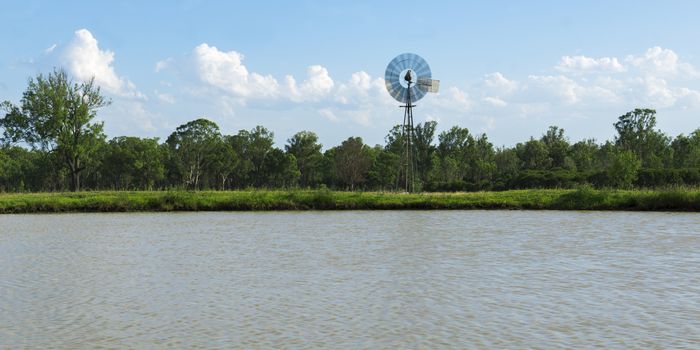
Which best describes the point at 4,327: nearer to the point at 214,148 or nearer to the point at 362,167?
the point at 214,148

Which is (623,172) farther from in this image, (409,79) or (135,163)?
(135,163)

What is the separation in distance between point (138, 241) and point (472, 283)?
1401cm

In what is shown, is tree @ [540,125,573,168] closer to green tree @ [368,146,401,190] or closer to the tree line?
the tree line

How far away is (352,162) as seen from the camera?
359ft

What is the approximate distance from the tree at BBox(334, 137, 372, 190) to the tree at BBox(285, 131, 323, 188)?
4177mm

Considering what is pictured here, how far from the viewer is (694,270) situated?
51.8 ft

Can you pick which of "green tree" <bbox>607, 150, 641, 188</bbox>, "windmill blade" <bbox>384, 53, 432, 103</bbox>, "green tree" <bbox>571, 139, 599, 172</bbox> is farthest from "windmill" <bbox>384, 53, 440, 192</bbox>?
"green tree" <bbox>571, 139, 599, 172</bbox>

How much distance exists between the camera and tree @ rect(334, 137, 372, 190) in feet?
357

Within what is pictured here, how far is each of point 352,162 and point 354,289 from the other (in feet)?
314

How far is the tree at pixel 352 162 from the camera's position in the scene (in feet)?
357

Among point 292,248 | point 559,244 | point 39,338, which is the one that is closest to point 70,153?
point 292,248

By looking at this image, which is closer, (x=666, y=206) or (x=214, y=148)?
(x=666, y=206)

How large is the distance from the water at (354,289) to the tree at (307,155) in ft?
294

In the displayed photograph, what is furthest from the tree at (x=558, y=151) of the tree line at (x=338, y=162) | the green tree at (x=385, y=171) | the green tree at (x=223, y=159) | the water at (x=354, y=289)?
the water at (x=354, y=289)
